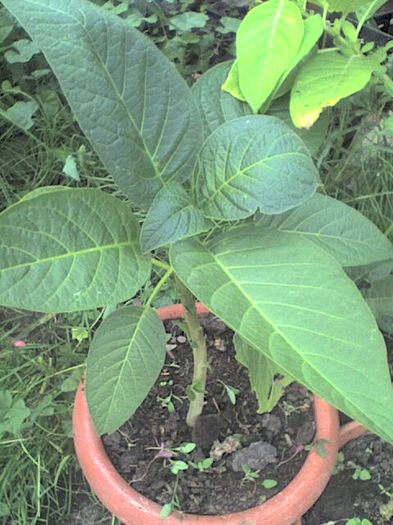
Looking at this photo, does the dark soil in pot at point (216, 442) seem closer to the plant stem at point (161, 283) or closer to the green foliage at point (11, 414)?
the green foliage at point (11, 414)

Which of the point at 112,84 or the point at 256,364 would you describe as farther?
the point at 256,364

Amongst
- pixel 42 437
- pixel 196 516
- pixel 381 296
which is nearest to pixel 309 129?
pixel 381 296

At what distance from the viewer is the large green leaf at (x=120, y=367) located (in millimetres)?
869

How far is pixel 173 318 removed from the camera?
4.25 feet

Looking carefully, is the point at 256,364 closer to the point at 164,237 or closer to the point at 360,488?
the point at 164,237

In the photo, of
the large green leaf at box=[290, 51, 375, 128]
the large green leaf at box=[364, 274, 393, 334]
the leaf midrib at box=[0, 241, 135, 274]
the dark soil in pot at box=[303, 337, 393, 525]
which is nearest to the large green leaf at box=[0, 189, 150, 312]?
the leaf midrib at box=[0, 241, 135, 274]

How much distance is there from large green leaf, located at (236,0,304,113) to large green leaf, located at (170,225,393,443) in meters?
0.16

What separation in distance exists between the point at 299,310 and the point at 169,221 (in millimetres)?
168

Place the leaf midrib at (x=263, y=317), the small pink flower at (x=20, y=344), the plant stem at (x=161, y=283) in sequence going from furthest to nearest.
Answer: the small pink flower at (x=20, y=344), the plant stem at (x=161, y=283), the leaf midrib at (x=263, y=317)

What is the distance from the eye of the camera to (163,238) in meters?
0.77

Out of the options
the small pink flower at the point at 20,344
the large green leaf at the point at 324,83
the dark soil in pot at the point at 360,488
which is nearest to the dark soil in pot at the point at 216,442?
the dark soil in pot at the point at 360,488

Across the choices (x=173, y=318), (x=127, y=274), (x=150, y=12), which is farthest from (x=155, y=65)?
(x=150, y=12)

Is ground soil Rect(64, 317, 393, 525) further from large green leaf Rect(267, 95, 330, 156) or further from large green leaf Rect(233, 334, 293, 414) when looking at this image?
large green leaf Rect(267, 95, 330, 156)

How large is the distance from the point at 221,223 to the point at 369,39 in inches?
26.2
